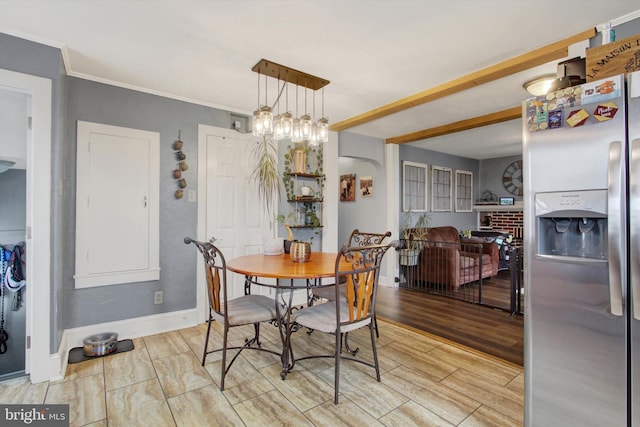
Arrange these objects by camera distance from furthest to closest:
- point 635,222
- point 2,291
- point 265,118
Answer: point 2,291 → point 265,118 → point 635,222

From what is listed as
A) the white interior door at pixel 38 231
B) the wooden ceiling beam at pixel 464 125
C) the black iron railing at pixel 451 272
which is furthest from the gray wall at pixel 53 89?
the wooden ceiling beam at pixel 464 125

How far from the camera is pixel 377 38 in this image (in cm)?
225

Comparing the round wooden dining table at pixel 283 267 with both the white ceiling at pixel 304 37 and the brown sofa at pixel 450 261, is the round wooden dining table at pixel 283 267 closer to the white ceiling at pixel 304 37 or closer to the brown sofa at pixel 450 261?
the white ceiling at pixel 304 37

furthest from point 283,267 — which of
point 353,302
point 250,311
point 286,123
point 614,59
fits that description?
point 614,59

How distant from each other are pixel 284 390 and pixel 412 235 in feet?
13.1

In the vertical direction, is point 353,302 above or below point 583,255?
below

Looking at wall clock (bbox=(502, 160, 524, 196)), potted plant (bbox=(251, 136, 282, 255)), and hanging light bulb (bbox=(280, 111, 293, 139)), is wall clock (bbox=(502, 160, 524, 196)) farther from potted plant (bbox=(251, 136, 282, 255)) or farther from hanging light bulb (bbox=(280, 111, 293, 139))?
hanging light bulb (bbox=(280, 111, 293, 139))

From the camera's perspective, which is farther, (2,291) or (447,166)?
(447,166)

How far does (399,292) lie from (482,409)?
2.97 meters

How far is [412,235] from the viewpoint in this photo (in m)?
5.53

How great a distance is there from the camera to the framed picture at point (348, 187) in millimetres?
6047

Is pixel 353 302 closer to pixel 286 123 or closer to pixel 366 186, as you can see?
pixel 286 123

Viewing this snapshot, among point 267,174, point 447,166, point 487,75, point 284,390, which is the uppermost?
point 487,75

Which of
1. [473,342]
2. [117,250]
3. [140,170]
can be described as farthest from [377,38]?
[117,250]
